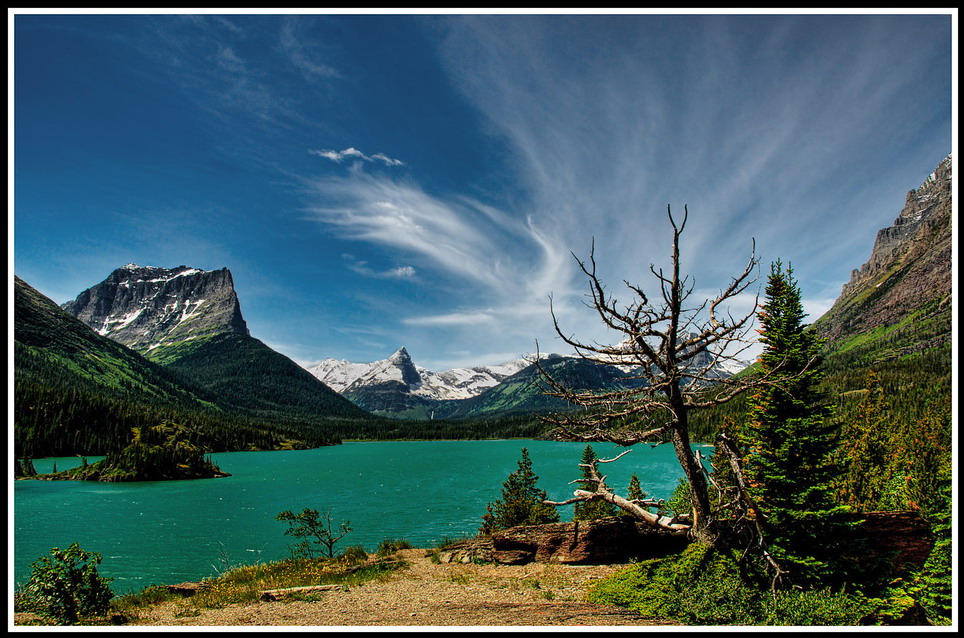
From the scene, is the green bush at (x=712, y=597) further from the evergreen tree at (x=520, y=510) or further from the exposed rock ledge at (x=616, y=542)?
the evergreen tree at (x=520, y=510)

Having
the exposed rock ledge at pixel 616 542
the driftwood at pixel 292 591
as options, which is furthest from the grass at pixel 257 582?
the exposed rock ledge at pixel 616 542

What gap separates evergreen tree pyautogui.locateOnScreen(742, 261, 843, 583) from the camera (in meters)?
14.3

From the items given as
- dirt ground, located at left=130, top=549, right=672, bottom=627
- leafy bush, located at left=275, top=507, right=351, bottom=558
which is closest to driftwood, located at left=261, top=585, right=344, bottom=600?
dirt ground, located at left=130, top=549, right=672, bottom=627

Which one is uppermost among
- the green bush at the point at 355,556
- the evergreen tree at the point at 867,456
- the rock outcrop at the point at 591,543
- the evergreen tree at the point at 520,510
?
the rock outcrop at the point at 591,543

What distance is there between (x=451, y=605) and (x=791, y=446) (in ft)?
46.0

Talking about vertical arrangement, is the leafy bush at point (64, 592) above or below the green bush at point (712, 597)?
below

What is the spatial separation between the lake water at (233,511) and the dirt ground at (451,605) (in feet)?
71.7

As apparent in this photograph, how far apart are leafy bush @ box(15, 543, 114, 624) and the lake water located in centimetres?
1648

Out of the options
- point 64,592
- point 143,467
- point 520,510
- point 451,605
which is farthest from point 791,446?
point 143,467

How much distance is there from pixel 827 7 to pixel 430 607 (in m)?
14.4

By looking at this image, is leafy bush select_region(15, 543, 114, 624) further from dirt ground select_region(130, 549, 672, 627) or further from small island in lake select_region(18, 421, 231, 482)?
small island in lake select_region(18, 421, 231, 482)

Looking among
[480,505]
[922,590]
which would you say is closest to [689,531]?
[922,590]

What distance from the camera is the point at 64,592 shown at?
45.1ft

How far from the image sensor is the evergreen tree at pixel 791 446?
1432 cm
